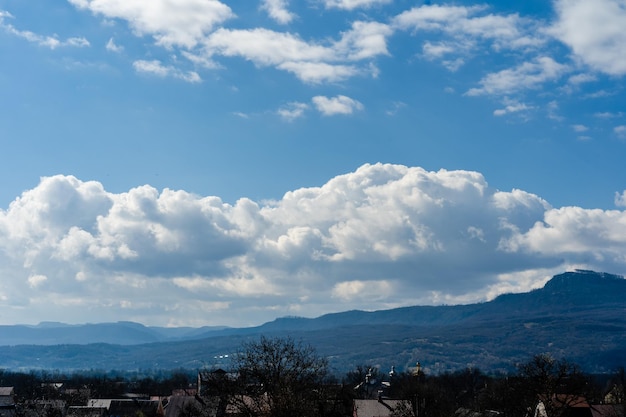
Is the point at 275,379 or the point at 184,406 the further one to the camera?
the point at 184,406

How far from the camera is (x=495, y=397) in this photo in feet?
355

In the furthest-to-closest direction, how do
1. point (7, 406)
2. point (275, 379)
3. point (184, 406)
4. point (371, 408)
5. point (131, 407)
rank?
1. point (131, 407)
2. point (7, 406)
3. point (184, 406)
4. point (371, 408)
5. point (275, 379)

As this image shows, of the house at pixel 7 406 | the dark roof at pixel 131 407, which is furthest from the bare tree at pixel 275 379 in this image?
the dark roof at pixel 131 407

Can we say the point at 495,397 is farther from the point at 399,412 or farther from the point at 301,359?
the point at 301,359

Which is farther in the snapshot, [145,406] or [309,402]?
[145,406]

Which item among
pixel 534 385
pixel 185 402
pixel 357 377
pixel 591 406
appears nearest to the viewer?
pixel 534 385

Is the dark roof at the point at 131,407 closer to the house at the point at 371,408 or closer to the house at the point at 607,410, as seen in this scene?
the house at the point at 371,408

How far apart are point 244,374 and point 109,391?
143478 millimetres

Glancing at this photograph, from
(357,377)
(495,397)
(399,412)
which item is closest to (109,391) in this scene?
(357,377)

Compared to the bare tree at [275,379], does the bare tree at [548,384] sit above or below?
below

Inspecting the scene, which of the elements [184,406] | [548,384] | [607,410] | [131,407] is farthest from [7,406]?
[548,384]

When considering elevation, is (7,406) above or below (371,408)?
above

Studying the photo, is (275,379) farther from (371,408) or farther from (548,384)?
(371,408)

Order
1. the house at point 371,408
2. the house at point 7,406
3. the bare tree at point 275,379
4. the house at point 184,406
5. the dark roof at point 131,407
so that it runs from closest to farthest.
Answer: the bare tree at point 275,379
the house at point 371,408
the house at point 184,406
the house at point 7,406
the dark roof at point 131,407
